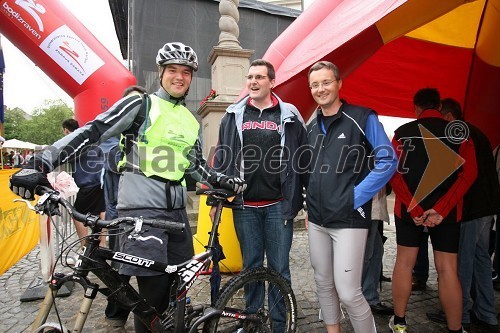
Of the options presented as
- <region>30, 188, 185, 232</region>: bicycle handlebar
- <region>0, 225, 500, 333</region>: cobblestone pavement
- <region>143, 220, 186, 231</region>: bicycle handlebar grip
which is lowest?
<region>0, 225, 500, 333</region>: cobblestone pavement

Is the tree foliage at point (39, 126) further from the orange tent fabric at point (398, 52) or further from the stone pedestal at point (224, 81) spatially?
the orange tent fabric at point (398, 52)

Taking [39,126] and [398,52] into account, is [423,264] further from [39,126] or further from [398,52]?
[39,126]

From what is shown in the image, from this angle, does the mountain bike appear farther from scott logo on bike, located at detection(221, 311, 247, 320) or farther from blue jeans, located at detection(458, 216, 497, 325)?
blue jeans, located at detection(458, 216, 497, 325)

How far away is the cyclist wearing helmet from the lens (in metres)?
1.94

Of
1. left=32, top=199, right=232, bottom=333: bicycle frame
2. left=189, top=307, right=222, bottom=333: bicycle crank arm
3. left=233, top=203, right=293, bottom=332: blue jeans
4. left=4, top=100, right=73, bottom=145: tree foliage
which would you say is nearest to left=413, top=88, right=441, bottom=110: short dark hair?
left=233, top=203, right=293, bottom=332: blue jeans

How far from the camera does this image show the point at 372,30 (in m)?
2.71

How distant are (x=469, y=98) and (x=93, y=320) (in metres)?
5.36

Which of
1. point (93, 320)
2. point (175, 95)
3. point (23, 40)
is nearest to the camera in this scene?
point (175, 95)

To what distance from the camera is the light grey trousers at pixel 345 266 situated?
7.22 feet

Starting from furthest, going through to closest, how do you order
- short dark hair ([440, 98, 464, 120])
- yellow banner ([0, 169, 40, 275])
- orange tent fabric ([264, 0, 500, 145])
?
yellow banner ([0, 169, 40, 275]), short dark hair ([440, 98, 464, 120]), orange tent fabric ([264, 0, 500, 145])

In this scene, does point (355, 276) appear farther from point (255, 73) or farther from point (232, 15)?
point (232, 15)

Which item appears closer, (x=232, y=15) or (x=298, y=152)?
(x=298, y=152)

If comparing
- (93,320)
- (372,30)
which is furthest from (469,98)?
(93,320)

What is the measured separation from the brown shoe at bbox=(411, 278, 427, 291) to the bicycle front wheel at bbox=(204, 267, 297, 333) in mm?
1952
